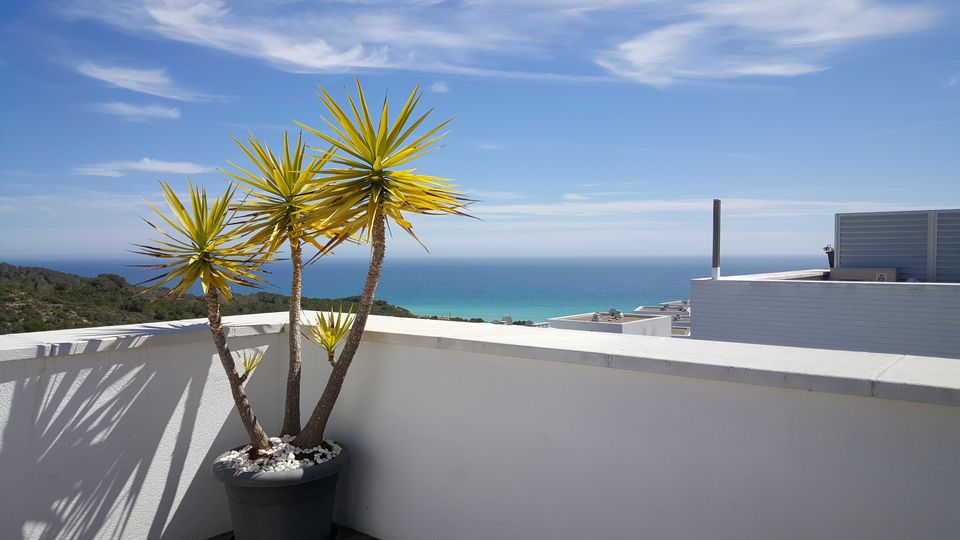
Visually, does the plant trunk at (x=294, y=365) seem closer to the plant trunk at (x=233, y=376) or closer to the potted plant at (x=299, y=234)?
the potted plant at (x=299, y=234)

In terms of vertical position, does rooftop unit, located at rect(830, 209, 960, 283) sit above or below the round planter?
above

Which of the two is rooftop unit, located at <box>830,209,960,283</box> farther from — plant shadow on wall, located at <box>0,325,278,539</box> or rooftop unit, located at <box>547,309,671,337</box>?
plant shadow on wall, located at <box>0,325,278,539</box>

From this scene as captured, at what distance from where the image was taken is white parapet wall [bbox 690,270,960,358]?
31.2ft

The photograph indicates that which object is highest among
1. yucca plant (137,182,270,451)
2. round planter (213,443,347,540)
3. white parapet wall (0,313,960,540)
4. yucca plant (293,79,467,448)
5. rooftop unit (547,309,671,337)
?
yucca plant (293,79,467,448)

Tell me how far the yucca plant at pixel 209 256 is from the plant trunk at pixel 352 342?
0.67ft

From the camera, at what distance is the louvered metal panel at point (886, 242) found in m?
13.0

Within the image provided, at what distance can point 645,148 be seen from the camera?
7756cm

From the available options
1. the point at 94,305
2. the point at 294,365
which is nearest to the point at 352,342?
the point at 294,365

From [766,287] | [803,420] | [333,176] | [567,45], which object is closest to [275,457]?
[333,176]

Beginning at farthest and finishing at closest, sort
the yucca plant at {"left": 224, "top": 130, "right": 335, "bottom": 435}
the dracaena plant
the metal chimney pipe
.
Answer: the metal chimney pipe → the yucca plant at {"left": 224, "top": 130, "right": 335, "bottom": 435} → the dracaena plant

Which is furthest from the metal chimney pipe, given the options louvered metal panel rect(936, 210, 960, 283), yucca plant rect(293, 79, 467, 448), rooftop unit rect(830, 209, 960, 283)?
yucca plant rect(293, 79, 467, 448)

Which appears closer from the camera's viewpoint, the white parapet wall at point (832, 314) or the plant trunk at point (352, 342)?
the plant trunk at point (352, 342)

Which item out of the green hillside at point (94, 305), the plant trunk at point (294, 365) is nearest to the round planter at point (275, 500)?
the plant trunk at point (294, 365)

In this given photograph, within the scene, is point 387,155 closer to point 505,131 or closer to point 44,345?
point 44,345
